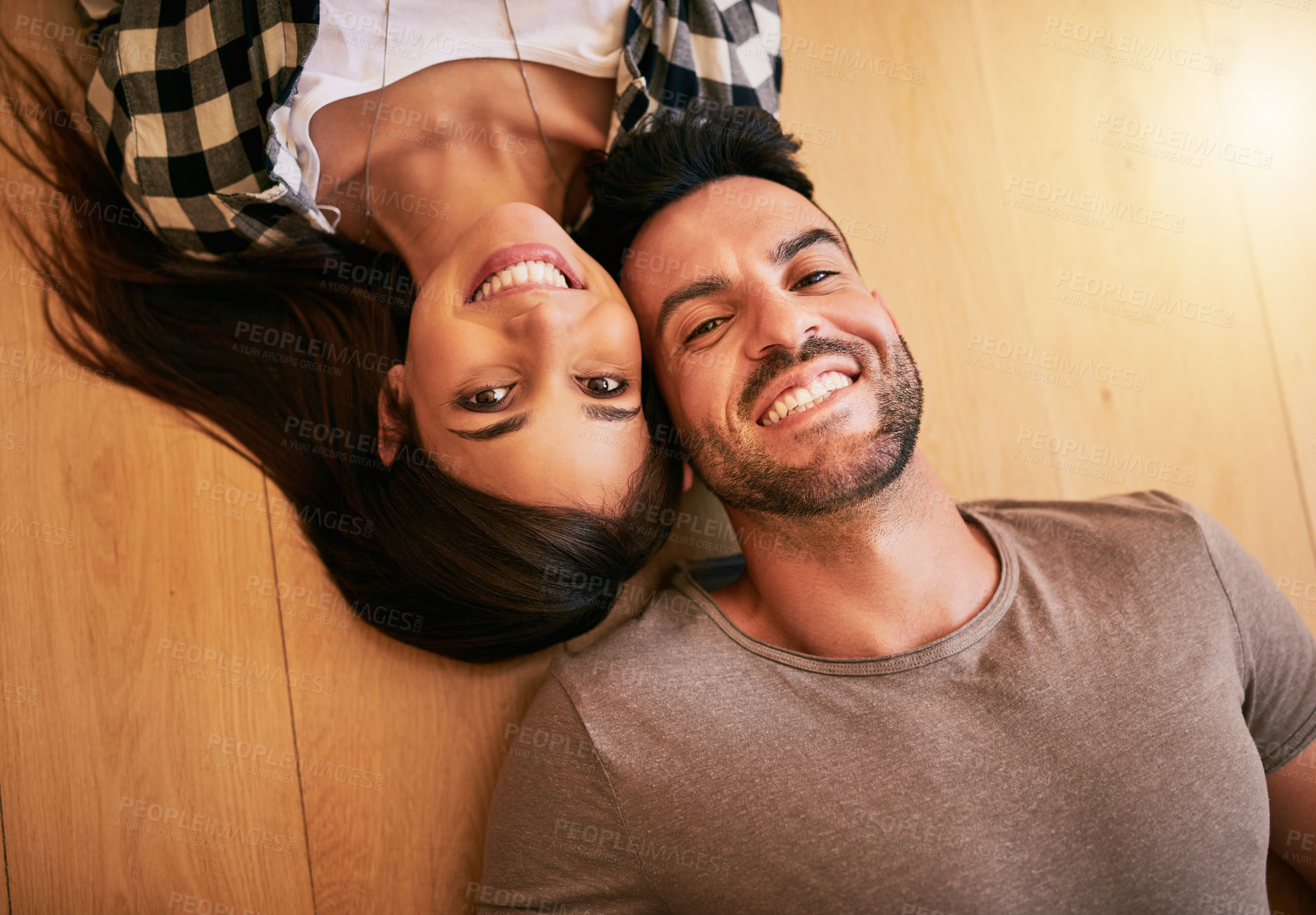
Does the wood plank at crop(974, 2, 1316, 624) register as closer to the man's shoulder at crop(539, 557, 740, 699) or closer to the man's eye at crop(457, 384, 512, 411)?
the man's shoulder at crop(539, 557, 740, 699)

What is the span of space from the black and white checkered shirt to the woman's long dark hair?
0.34 ft

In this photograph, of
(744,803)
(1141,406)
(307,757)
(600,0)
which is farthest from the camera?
(1141,406)

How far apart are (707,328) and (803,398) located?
0.24m

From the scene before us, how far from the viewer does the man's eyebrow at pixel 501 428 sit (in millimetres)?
1394

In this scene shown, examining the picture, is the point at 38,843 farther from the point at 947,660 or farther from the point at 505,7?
the point at 505,7

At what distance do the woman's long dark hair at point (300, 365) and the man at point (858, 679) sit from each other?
15 cm

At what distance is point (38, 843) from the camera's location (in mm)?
1504

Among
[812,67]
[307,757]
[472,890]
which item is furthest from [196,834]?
[812,67]

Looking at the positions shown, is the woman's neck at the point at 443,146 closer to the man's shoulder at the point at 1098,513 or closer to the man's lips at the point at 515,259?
the man's lips at the point at 515,259

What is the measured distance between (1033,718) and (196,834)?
1552mm

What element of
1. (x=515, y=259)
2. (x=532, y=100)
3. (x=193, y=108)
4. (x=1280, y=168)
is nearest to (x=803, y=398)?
(x=515, y=259)

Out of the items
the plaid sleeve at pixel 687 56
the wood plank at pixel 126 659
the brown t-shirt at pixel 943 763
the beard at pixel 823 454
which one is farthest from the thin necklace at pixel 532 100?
the brown t-shirt at pixel 943 763

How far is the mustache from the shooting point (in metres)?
1.42

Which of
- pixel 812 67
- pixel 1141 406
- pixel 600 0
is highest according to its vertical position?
pixel 600 0
